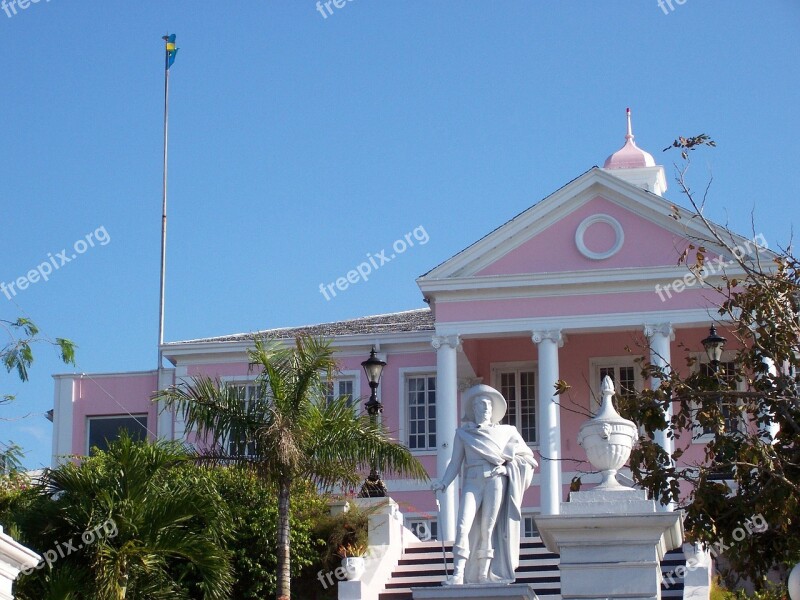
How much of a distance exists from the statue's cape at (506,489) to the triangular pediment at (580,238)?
599 inches

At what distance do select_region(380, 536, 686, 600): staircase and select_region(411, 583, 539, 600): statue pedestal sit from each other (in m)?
4.71

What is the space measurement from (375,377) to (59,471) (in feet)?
18.5

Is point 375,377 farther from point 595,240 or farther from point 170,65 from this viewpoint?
point 170,65

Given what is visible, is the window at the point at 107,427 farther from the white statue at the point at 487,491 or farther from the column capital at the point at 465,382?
the white statue at the point at 487,491

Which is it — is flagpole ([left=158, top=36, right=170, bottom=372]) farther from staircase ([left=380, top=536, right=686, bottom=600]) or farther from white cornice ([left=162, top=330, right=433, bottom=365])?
staircase ([left=380, top=536, right=686, bottom=600])

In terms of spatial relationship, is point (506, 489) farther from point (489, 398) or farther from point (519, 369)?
point (519, 369)

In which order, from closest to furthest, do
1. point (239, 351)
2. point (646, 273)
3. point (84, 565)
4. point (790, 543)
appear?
point (790, 543), point (84, 565), point (646, 273), point (239, 351)

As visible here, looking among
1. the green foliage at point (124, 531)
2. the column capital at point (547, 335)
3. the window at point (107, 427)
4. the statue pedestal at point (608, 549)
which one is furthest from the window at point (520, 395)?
the statue pedestal at point (608, 549)

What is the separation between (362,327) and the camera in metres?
34.6

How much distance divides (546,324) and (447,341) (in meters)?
2.01

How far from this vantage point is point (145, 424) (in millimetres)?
34469

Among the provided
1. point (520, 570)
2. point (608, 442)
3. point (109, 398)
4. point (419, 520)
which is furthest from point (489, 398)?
point (109, 398)

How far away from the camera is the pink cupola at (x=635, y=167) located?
119 feet

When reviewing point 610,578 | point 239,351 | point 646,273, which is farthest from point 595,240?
point 610,578
